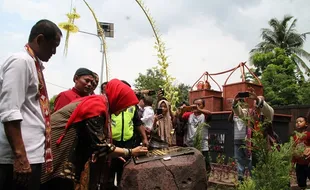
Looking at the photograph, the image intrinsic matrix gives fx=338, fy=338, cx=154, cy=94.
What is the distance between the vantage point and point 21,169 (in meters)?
1.72

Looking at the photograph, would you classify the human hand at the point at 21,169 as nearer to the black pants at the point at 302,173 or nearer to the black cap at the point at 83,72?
the black cap at the point at 83,72

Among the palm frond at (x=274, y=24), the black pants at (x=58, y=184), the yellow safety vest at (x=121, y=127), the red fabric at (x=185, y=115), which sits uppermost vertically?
the palm frond at (x=274, y=24)

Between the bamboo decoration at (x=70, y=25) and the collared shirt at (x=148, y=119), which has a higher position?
the bamboo decoration at (x=70, y=25)

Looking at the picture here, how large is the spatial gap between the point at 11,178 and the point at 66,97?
77.9 inches

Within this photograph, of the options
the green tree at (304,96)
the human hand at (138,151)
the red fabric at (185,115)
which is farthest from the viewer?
the green tree at (304,96)

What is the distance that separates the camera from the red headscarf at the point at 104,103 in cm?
252

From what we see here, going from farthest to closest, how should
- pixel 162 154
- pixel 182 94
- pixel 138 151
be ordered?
pixel 182 94, pixel 162 154, pixel 138 151

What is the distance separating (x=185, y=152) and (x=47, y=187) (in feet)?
4.51

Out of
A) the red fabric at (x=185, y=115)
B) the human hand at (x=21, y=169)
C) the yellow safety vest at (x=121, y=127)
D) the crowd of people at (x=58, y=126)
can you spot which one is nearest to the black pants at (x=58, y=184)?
the crowd of people at (x=58, y=126)

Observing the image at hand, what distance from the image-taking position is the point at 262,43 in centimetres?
2961

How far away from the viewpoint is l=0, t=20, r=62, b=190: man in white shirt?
1721mm

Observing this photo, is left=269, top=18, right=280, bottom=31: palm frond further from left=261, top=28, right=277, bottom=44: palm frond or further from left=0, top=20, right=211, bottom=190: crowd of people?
left=0, top=20, right=211, bottom=190: crowd of people

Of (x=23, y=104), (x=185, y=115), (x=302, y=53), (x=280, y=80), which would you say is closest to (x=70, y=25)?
(x=185, y=115)

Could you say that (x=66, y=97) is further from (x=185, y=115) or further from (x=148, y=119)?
(x=185, y=115)
